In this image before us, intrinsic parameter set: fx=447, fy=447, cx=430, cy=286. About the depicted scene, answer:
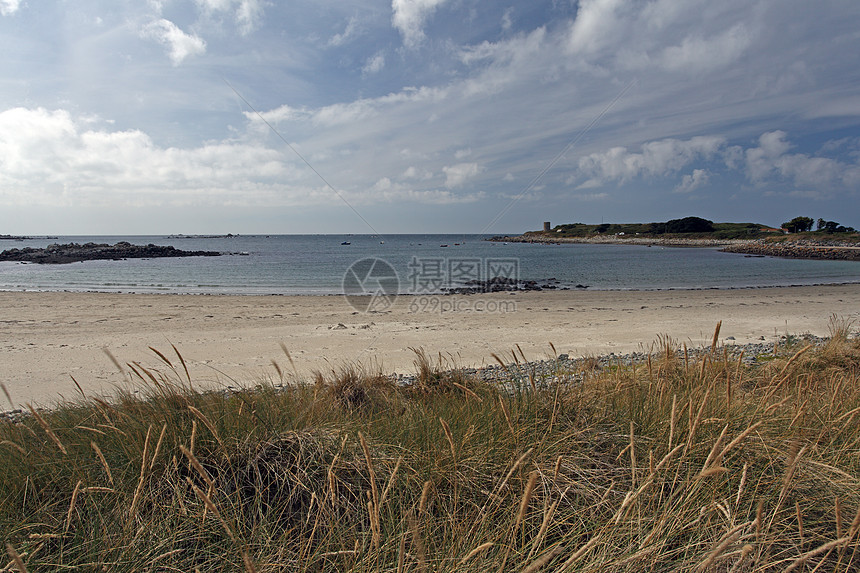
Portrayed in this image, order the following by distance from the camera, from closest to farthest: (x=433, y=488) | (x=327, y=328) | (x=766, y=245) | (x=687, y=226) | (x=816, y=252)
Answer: (x=433, y=488), (x=327, y=328), (x=816, y=252), (x=766, y=245), (x=687, y=226)

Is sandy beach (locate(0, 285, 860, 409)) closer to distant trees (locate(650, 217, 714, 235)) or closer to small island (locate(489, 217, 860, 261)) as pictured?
small island (locate(489, 217, 860, 261))

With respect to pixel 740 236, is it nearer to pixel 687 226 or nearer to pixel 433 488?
pixel 687 226

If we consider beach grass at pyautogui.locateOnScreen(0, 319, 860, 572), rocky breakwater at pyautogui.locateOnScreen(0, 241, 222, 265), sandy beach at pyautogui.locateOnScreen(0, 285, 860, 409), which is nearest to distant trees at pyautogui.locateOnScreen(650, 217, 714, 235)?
sandy beach at pyautogui.locateOnScreen(0, 285, 860, 409)

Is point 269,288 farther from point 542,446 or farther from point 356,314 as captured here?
point 542,446

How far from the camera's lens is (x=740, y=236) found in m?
97.1

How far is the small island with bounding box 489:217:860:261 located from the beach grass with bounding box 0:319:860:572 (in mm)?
61643

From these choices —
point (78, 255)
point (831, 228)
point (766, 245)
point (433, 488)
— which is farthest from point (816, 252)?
point (78, 255)

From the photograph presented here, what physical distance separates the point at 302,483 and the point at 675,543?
1.92 metres

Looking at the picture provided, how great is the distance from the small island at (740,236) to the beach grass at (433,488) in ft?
202

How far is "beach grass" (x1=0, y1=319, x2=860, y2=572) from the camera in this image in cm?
193

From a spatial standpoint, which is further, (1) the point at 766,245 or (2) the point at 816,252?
(1) the point at 766,245

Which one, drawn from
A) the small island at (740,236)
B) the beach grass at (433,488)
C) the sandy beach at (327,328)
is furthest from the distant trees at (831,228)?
the beach grass at (433,488)

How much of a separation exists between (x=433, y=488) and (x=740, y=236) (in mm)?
117004

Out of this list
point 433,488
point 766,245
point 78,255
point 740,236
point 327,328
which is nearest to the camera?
point 433,488
